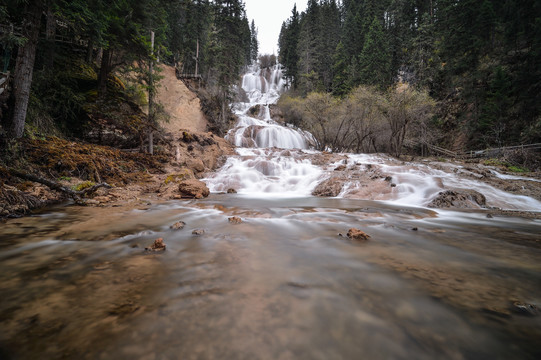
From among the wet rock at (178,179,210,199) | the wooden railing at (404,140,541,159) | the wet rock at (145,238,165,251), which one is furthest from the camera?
the wooden railing at (404,140,541,159)

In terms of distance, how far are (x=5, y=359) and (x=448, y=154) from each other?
26.8 m

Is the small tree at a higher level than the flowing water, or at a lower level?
higher

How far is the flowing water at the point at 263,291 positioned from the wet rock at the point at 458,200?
288cm

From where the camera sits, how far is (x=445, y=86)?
85.5 ft

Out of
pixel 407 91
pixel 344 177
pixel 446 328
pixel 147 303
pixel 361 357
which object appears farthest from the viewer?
pixel 407 91

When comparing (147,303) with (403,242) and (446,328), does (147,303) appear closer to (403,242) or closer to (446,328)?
(446,328)

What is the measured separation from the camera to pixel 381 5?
42.3 meters

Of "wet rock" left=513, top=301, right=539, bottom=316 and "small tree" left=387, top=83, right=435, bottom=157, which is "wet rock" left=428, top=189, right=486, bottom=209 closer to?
"wet rock" left=513, top=301, right=539, bottom=316

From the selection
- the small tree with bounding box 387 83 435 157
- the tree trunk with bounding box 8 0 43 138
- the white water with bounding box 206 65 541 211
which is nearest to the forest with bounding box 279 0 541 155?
the small tree with bounding box 387 83 435 157

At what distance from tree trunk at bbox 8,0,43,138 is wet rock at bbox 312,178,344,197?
1009 cm

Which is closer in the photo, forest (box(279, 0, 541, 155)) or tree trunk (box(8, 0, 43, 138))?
tree trunk (box(8, 0, 43, 138))

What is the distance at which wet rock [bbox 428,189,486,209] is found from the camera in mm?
7543

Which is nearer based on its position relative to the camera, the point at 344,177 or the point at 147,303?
the point at 147,303

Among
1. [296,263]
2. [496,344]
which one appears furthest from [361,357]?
[296,263]
